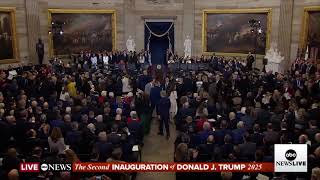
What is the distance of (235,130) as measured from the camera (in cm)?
998

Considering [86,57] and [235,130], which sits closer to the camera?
[235,130]

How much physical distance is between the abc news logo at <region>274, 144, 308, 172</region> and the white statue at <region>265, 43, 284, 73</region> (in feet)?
48.4

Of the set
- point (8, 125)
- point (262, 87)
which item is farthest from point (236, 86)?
point (8, 125)

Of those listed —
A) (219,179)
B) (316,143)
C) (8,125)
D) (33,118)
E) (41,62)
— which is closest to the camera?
(219,179)

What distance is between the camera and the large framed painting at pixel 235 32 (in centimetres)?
2377

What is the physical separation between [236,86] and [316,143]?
22.9 feet

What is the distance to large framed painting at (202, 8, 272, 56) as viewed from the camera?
23766 mm

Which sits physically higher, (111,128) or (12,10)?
(12,10)

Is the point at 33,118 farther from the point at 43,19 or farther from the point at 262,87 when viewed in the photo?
the point at 43,19

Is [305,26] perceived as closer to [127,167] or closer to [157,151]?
[157,151]

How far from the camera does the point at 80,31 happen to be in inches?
1027

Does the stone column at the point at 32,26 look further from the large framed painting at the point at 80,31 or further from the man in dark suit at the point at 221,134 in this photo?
the man in dark suit at the point at 221,134

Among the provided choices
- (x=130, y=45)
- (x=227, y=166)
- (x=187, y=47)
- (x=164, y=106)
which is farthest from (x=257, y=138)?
(x=130, y=45)

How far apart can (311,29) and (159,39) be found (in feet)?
37.7
